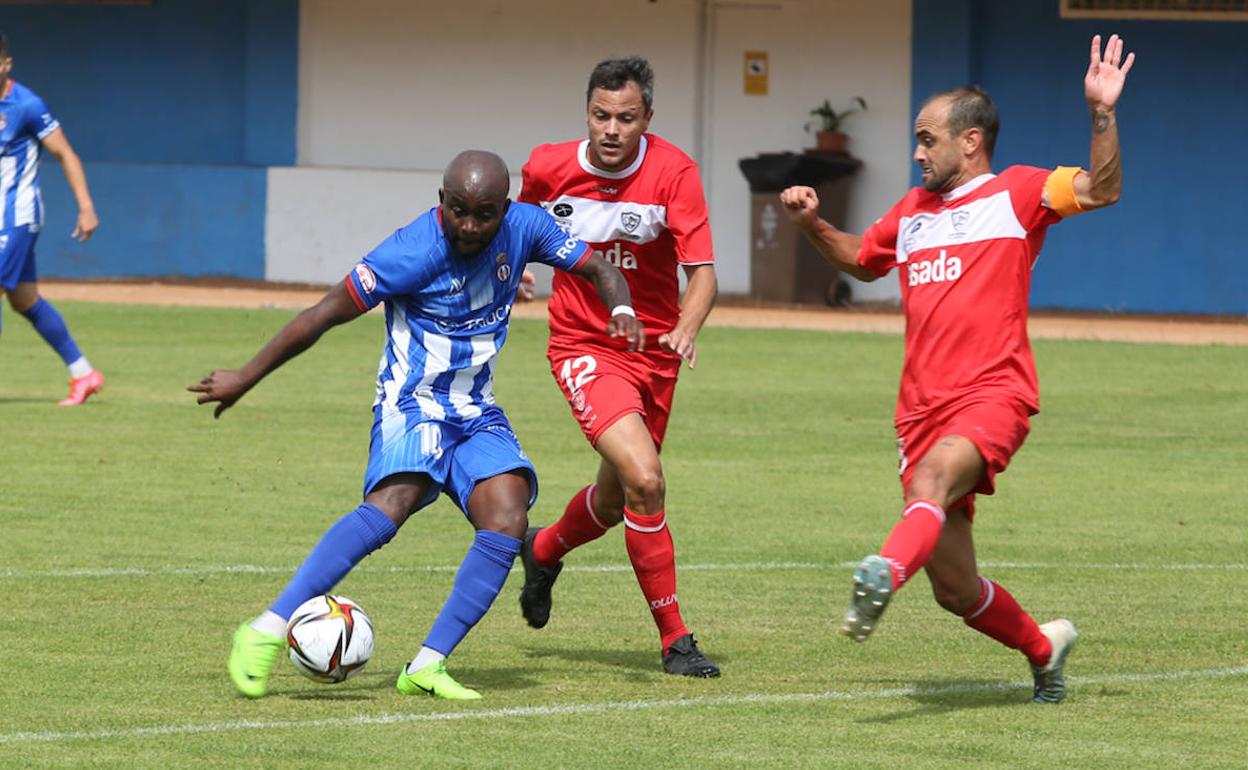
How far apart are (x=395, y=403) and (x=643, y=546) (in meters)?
1.01

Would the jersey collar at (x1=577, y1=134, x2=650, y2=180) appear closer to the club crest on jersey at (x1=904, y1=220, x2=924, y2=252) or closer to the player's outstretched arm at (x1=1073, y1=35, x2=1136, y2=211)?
the club crest on jersey at (x1=904, y1=220, x2=924, y2=252)

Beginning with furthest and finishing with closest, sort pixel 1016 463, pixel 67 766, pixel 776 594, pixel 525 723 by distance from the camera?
1. pixel 1016 463
2. pixel 776 594
3. pixel 525 723
4. pixel 67 766

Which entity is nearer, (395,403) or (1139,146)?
(395,403)

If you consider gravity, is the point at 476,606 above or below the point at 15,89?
below

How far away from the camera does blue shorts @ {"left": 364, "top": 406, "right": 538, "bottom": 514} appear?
7.05 m

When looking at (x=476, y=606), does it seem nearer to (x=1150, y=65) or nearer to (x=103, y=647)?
(x=103, y=647)

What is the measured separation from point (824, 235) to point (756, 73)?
17.9 metres

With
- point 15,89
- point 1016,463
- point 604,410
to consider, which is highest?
point 15,89

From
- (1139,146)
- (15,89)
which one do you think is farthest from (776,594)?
(1139,146)

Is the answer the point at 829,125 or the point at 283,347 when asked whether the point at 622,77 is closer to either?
the point at 283,347

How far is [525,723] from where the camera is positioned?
647 cm

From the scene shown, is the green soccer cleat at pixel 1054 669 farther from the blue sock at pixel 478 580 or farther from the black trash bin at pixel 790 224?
the black trash bin at pixel 790 224

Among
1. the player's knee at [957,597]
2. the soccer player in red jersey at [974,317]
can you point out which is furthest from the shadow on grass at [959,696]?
the player's knee at [957,597]

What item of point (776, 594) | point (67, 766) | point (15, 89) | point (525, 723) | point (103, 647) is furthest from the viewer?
point (15, 89)
